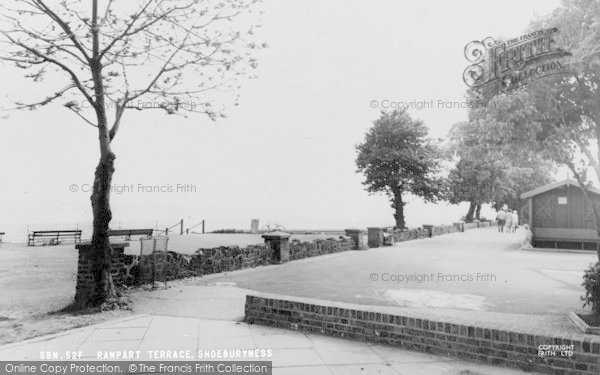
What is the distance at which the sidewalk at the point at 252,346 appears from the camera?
15.6 ft

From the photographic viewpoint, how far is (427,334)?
5324 millimetres

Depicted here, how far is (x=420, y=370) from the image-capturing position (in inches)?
185

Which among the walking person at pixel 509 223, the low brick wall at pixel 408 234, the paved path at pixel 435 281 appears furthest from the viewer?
the walking person at pixel 509 223

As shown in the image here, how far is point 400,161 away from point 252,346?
32.4m

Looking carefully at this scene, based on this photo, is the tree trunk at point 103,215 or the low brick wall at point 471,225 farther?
the low brick wall at point 471,225

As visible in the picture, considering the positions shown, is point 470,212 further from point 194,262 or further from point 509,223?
point 194,262

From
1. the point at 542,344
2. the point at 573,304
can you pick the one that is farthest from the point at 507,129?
the point at 542,344

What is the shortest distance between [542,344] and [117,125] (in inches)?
315

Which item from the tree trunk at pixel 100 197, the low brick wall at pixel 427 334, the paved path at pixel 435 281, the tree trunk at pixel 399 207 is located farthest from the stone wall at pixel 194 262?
the tree trunk at pixel 399 207

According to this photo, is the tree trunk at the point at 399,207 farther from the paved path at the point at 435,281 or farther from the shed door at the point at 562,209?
the paved path at the point at 435,281

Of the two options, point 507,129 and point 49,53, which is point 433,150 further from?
point 49,53

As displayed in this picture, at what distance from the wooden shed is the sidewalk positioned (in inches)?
781

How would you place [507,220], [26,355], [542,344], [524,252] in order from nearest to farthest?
1. [542,344]
2. [26,355]
3. [524,252]
4. [507,220]

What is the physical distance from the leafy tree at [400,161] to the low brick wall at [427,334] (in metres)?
30.9
